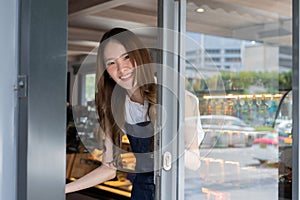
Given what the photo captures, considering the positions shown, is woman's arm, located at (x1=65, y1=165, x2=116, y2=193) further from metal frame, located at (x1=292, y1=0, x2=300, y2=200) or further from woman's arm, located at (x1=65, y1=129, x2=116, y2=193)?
metal frame, located at (x1=292, y1=0, x2=300, y2=200)

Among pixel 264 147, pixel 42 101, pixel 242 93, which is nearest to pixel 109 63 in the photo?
pixel 42 101

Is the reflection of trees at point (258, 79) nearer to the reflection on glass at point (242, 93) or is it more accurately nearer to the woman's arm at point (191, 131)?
the reflection on glass at point (242, 93)

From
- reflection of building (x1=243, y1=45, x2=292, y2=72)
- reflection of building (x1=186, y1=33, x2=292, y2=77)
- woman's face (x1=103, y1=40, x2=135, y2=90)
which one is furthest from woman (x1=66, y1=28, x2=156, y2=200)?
reflection of building (x1=243, y1=45, x2=292, y2=72)

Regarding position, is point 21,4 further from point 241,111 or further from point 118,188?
point 241,111

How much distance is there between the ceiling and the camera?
3.03 meters

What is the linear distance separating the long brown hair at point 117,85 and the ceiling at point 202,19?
25cm

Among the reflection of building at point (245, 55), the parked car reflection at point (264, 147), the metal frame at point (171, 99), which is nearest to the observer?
the metal frame at point (171, 99)

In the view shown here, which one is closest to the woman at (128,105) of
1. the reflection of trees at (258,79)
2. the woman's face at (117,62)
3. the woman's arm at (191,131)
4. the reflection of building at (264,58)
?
the woman's face at (117,62)

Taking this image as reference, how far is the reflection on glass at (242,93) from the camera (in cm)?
287

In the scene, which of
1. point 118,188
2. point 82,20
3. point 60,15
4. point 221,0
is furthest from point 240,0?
point 60,15

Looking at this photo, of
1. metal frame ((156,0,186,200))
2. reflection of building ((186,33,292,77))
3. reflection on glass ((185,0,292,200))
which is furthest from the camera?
reflection of building ((186,33,292,77))

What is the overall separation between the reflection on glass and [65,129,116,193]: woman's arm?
0.42m

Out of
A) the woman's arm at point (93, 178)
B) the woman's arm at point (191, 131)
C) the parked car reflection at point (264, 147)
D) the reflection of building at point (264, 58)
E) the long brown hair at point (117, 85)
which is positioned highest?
the reflection of building at point (264, 58)

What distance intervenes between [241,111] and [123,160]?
3314mm
